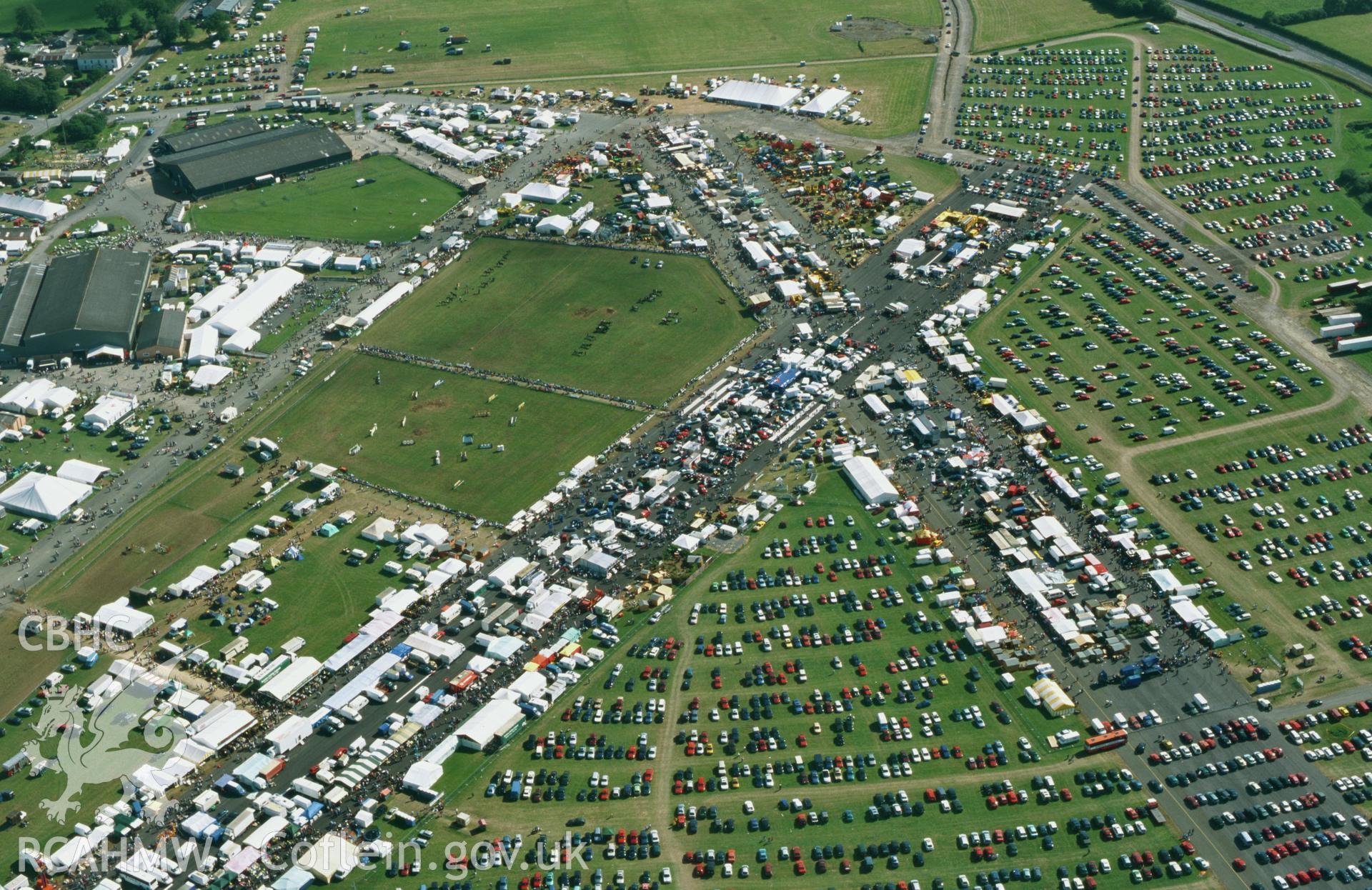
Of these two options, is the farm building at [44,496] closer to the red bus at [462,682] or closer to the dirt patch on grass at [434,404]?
the dirt patch on grass at [434,404]

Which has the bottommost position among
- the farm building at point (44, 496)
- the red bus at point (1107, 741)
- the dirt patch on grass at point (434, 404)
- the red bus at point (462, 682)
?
the farm building at point (44, 496)

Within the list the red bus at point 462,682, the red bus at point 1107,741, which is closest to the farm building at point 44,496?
the red bus at point 462,682

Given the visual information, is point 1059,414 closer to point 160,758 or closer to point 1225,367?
point 1225,367

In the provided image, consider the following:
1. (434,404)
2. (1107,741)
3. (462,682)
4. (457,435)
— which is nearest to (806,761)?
(1107,741)

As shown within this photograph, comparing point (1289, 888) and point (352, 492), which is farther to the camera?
point (352, 492)

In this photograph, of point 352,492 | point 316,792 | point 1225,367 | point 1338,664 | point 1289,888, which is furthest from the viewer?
point 1225,367

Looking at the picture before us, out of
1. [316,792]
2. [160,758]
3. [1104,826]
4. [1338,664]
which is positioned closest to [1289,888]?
[1104,826]
